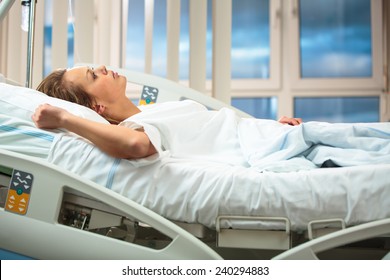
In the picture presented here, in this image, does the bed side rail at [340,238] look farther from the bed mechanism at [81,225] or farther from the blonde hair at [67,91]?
the blonde hair at [67,91]

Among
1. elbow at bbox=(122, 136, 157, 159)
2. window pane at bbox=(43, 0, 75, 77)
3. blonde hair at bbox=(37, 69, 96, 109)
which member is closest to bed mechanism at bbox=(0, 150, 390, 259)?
elbow at bbox=(122, 136, 157, 159)

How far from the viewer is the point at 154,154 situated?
1.31 m

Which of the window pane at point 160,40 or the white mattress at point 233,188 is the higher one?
the window pane at point 160,40

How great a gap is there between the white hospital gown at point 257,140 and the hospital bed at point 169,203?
0.10m

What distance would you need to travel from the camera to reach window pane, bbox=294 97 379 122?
3.65m

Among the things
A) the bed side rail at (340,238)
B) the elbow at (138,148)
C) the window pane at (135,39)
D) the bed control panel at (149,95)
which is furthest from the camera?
the window pane at (135,39)

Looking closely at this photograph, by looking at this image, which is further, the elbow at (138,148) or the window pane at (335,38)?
the window pane at (335,38)

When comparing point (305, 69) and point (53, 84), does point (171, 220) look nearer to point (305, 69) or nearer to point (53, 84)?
point (53, 84)

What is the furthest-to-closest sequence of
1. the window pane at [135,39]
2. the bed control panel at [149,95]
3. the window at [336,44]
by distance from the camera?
the window pane at [135,39] < the window at [336,44] < the bed control panel at [149,95]

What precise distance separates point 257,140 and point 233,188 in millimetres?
358

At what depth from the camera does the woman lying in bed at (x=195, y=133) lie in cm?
131

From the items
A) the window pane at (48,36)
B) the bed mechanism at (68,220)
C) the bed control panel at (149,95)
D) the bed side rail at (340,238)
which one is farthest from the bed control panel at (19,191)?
the window pane at (48,36)

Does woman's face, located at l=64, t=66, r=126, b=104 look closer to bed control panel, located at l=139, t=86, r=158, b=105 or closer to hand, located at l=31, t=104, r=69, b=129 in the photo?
hand, located at l=31, t=104, r=69, b=129

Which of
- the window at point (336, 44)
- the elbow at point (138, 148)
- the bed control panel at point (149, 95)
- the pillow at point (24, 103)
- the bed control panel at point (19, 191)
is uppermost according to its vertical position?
the window at point (336, 44)
